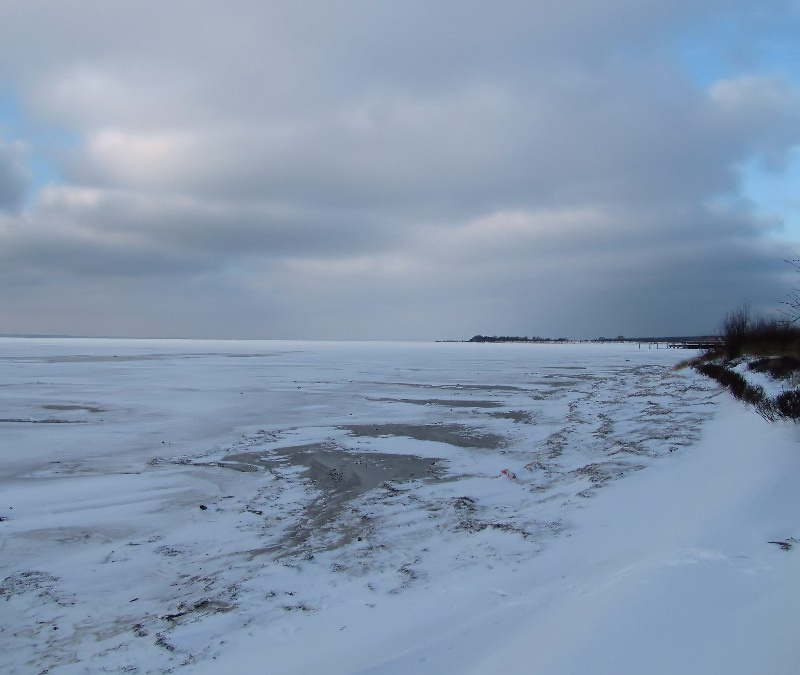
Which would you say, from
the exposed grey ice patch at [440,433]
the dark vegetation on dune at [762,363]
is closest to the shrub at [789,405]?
the dark vegetation on dune at [762,363]

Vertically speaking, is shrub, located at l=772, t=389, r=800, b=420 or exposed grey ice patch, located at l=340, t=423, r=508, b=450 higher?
shrub, located at l=772, t=389, r=800, b=420

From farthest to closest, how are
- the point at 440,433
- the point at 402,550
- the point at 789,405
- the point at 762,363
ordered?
the point at 762,363, the point at 440,433, the point at 789,405, the point at 402,550

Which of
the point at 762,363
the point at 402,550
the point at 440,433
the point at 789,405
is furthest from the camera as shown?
the point at 762,363

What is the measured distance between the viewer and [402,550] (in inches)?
210

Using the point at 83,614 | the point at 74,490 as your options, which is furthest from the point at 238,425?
the point at 83,614

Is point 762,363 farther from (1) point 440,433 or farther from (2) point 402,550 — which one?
(2) point 402,550

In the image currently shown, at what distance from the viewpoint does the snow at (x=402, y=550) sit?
3.53 meters

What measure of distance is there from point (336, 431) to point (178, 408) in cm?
577

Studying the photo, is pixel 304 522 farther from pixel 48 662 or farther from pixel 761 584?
pixel 761 584

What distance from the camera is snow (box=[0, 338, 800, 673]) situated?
3527mm

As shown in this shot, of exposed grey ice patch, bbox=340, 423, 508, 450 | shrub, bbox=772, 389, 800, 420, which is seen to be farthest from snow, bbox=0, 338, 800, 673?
shrub, bbox=772, 389, 800, 420

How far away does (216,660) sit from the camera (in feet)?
11.8

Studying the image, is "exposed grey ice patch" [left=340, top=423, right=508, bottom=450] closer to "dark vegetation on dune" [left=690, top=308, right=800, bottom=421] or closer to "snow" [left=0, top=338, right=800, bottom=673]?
"snow" [left=0, top=338, right=800, bottom=673]

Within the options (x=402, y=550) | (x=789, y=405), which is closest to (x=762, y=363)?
(x=789, y=405)
